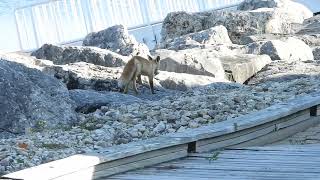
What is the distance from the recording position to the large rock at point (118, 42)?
1605 cm

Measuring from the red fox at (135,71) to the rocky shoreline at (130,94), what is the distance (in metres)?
0.20

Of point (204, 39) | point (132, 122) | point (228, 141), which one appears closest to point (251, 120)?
point (228, 141)

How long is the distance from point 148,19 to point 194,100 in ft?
73.6

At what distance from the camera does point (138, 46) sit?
16422mm

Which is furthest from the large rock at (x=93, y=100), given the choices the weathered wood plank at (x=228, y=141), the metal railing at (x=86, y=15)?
the metal railing at (x=86, y=15)

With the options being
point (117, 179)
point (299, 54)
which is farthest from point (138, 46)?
point (117, 179)

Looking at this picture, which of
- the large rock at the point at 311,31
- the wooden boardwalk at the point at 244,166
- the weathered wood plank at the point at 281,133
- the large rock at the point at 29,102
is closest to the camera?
the wooden boardwalk at the point at 244,166

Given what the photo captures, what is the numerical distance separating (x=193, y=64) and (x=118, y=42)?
3968 millimetres

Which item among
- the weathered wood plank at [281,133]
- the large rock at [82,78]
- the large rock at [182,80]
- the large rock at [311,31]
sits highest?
the large rock at [82,78]

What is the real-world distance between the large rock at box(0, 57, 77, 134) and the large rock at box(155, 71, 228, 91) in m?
4.33

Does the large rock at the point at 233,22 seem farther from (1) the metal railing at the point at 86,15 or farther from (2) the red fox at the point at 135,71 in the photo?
(2) the red fox at the point at 135,71

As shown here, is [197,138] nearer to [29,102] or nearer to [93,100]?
[29,102]

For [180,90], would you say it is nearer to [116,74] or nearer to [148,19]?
[116,74]

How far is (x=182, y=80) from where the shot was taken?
1213cm
